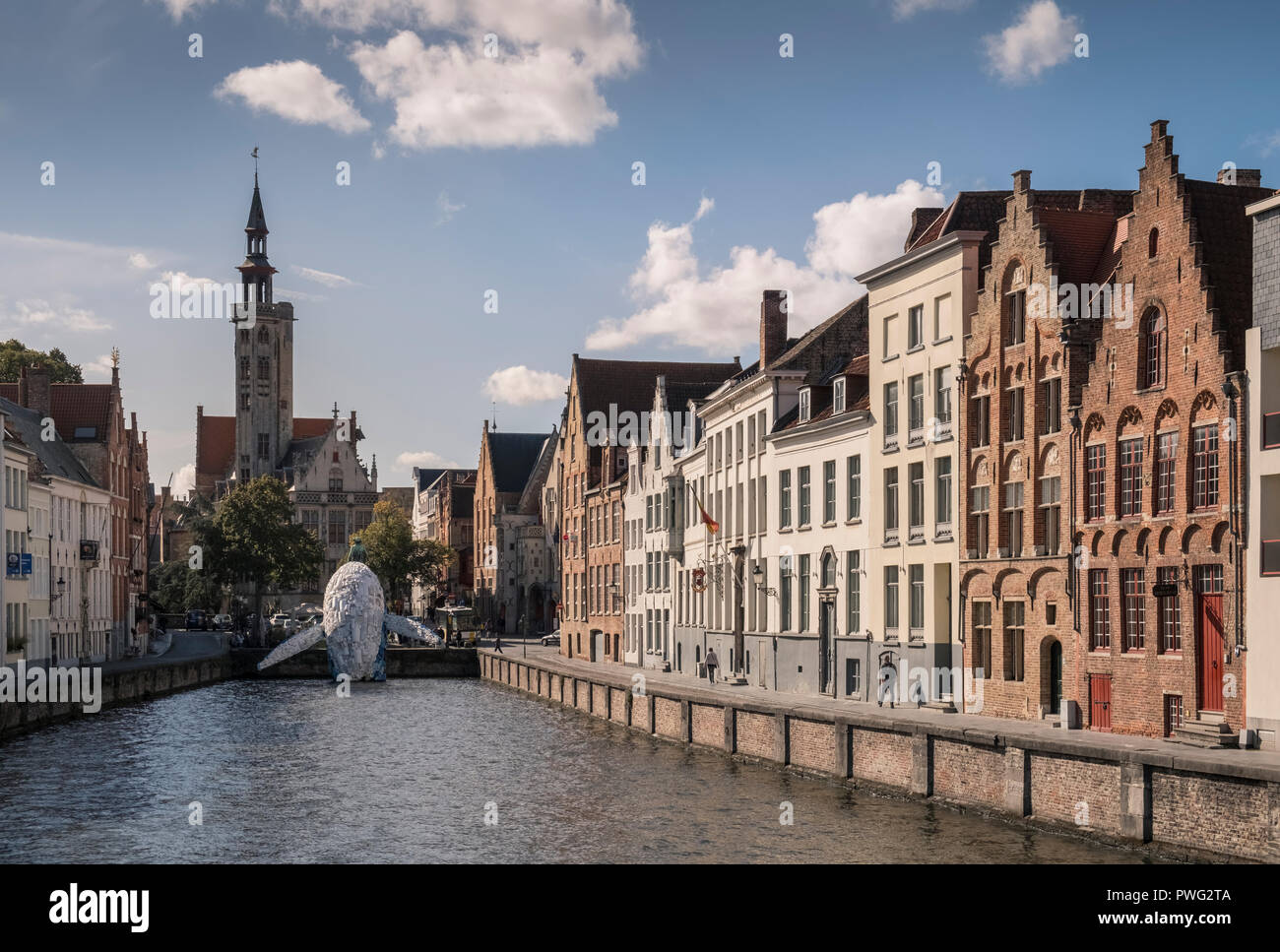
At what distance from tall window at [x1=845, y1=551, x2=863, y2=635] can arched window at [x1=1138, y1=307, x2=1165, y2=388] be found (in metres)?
15.1

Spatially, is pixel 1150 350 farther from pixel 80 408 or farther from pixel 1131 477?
pixel 80 408

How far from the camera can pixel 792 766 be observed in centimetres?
3953

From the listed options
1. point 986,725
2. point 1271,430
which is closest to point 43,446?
point 986,725

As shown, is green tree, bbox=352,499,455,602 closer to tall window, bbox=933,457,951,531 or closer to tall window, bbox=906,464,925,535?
tall window, bbox=906,464,925,535

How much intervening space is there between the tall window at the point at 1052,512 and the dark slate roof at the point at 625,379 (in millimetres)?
49885

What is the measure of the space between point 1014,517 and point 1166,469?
260 inches

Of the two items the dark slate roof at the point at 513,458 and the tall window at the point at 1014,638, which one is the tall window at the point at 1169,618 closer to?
the tall window at the point at 1014,638

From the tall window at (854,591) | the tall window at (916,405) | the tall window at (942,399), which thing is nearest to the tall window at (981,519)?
the tall window at (942,399)

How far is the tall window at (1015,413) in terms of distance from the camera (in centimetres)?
3975

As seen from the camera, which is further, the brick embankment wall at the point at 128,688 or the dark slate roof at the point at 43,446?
the dark slate roof at the point at 43,446

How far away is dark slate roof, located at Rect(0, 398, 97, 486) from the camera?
2709 inches

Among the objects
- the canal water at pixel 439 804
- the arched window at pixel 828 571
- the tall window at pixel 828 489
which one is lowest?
the canal water at pixel 439 804

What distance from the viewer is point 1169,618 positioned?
109ft
